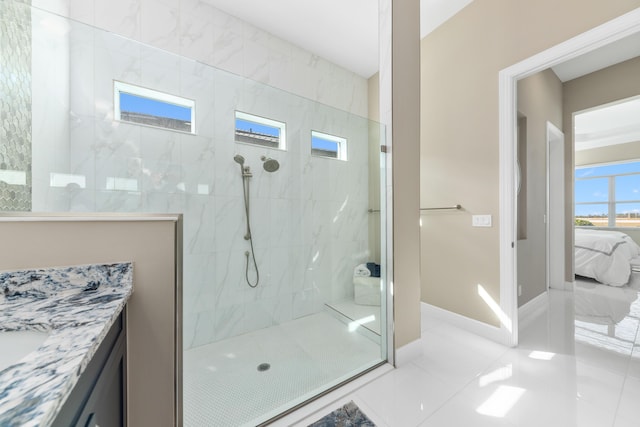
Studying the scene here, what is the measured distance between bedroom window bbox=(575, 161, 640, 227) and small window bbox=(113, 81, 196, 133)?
8630 millimetres

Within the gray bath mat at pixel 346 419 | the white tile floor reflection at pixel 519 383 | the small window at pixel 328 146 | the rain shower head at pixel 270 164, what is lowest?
the gray bath mat at pixel 346 419

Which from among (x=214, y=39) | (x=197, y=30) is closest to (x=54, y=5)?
(x=197, y=30)

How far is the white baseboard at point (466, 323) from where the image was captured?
2037 mm

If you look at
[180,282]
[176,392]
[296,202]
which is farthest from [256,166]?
[176,392]

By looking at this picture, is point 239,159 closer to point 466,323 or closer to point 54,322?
point 54,322

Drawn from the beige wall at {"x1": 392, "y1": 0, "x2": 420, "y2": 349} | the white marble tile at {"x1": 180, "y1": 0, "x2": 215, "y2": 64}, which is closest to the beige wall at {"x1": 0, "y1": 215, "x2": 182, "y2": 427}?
the beige wall at {"x1": 392, "y1": 0, "x2": 420, "y2": 349}

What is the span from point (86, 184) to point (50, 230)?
2.13 feet

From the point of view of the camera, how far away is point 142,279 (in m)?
0.98

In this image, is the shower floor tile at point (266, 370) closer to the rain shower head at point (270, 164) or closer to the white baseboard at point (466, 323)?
the white baseboard at point (466, 323)

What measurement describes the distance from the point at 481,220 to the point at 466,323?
3.16ft

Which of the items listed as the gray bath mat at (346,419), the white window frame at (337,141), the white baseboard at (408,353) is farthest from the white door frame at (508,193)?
the gray bath mat at (346,419)

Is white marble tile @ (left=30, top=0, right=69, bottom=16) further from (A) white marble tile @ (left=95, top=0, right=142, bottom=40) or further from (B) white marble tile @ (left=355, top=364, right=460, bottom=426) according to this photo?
(B) white marble tile @ (left=355, top=364, right=460, bottom=426)

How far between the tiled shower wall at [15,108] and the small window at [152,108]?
40 cm

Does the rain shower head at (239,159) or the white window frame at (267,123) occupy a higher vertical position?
the white window frame at (267,123)
